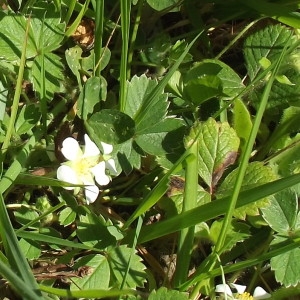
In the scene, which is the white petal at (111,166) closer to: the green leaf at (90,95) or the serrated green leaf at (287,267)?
the green leaf at (90,95)

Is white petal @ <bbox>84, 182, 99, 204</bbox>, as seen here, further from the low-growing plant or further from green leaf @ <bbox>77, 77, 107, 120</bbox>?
green leaf @ <bbox>77, 77, 107, 120</bbox>

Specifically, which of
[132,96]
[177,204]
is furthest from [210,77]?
[177,204]

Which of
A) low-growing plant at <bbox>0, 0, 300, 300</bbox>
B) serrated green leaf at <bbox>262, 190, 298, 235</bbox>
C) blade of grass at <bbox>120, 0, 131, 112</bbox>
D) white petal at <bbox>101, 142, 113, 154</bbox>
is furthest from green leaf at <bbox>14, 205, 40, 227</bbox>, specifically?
serrated green leaf at <bbox>262, 190, 298, 235</bbox>

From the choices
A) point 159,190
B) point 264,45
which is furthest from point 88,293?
point 264,45

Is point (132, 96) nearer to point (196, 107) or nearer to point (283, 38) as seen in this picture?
point (196, 107)

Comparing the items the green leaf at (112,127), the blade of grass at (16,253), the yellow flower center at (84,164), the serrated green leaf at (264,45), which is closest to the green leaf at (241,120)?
the serrated green leaf at (264,45)
